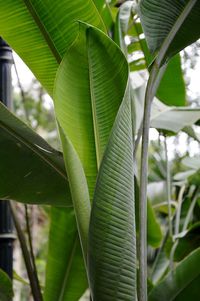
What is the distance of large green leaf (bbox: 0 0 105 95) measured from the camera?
0.85 meters

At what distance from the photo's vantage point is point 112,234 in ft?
2.26

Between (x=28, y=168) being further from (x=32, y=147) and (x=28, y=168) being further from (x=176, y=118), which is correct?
(x=176, y=118)

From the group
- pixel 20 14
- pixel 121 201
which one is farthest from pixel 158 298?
pixel 20 14

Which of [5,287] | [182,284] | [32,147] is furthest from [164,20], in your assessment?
[5,287]

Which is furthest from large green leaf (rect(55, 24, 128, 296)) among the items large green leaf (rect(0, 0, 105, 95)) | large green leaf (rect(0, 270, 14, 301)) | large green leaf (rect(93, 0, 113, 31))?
large green leaf (rect(93, 0, 113, 31))

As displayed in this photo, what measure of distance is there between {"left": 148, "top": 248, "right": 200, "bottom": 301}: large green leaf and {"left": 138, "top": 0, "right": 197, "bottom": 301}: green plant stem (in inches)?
5.8

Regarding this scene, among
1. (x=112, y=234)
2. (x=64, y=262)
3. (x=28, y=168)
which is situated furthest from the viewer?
(x=64, y=262)

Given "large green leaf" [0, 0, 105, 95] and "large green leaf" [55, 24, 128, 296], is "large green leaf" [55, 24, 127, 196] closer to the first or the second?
"large green leaf" [55, 24, 128, 296]

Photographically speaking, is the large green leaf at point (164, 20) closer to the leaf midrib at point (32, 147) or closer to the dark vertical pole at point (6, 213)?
the leaf midrib at point (32, 147)

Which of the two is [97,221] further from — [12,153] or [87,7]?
[87,7]

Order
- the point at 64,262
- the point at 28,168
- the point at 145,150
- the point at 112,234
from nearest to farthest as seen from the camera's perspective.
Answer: the point at 112,234 → the point at 145,150 → the point at 28,168 → the point at 64,262

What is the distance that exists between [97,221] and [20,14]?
1.20 feet

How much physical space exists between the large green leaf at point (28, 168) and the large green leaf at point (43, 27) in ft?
0.41

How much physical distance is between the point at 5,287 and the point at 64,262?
8.0 inches
